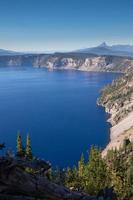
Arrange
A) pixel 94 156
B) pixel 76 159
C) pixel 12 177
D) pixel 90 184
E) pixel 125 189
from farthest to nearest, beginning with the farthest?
pixel 76 159, pixel 94 156, pixel 125 189, pixel 90 184, pixel 12 177

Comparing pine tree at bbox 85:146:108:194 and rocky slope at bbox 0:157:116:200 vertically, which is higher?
rocky slope at bbox 0:157:116:200

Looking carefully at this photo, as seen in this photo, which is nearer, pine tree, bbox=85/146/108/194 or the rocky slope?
the rocky slope

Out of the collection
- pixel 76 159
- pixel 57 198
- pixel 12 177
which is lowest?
pixel 76 159

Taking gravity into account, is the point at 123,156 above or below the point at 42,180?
below

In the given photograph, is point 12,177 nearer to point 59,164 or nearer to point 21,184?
point 21,184

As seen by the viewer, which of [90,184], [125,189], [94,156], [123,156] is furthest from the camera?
[123,156]

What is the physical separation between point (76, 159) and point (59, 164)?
12.7 metres

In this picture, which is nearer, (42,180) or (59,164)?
(42,180)

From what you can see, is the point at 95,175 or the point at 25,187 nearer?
the point at 25,187

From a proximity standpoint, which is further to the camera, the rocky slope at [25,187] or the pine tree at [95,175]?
→ the pine tree at [95,175]

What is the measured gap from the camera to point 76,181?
97.7 m

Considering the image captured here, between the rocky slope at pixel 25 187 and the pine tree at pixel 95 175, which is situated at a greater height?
the rocky slope at pixel 25 187

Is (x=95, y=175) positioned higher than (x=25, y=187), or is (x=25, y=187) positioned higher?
(x=25, y=187)

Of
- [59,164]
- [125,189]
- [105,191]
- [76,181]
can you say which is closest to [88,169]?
[76,181]
